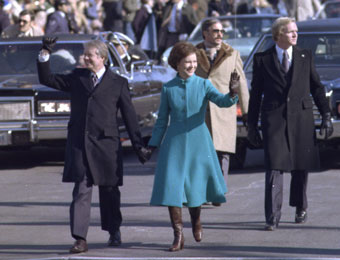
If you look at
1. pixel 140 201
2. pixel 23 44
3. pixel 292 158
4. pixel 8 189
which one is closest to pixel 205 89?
pixel 292 158

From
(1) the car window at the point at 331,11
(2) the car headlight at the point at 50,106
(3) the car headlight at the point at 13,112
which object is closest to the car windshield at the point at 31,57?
(2) the car headlight at the point at 50,106

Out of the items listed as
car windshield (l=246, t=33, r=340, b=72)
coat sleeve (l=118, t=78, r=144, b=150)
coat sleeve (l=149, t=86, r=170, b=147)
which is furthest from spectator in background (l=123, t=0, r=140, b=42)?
coat sleeve (l=149, t=86, r=170, b=147)

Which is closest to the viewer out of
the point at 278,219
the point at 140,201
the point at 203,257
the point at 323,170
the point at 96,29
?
the point at 203,257

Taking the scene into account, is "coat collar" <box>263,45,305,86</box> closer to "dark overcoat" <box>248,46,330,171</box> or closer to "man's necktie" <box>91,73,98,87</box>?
"dark overcoat" <box>248,46,330,171</box>

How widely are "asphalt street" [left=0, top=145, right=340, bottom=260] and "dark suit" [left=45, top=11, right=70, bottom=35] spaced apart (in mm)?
6674

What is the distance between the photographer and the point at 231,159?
42.2 feet

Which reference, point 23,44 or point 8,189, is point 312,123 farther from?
point 23,44

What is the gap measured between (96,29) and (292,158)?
2027cm

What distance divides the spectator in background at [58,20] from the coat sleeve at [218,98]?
1161 centimetres

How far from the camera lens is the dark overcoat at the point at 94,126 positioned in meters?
8.01

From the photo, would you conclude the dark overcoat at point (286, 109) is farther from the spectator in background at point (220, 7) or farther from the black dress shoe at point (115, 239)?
the spectator in background at point (220, 7)

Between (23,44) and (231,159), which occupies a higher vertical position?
(23,44)

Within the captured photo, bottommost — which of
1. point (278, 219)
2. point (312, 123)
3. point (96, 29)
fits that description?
point (96, 29)

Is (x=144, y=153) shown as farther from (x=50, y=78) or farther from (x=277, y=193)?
(x=277, y=193)
